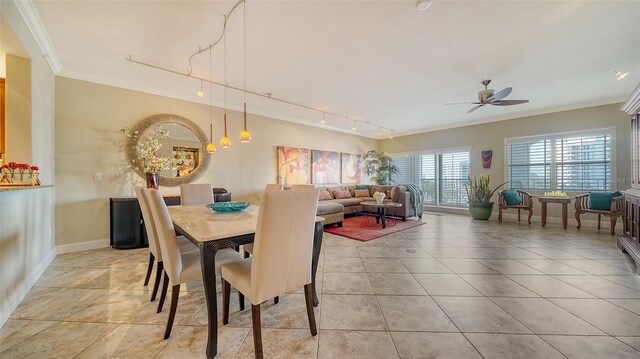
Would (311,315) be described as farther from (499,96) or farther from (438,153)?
(438,153)

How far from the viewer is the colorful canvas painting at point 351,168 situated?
24.5 feet

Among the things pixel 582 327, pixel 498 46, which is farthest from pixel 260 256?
pixel 498 46

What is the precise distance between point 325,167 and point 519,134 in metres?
5.00

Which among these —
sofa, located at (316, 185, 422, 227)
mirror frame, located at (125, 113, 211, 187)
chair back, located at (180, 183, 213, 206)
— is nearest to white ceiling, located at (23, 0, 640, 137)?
mirror frame, located at (125, 113, 211, 187)

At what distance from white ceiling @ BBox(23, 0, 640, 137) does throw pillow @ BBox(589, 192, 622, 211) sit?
1.91 m

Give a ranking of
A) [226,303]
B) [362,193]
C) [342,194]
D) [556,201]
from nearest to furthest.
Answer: [226,303]
[556,201]
[342,194]
[362,193]

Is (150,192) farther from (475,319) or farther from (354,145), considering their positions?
(354,145)

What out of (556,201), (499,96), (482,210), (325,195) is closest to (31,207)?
(325,195)

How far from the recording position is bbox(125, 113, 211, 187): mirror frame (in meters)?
3.81

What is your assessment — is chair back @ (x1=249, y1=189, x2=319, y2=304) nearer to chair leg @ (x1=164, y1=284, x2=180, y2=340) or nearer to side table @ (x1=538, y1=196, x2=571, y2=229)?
chair leg @ (x1=164, y1=284, x2=180, y2=340)

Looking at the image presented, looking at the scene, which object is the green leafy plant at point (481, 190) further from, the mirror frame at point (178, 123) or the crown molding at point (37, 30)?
the crown molding at point (37, 30)

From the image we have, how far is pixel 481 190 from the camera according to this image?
5949 mm

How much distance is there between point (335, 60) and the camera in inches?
122

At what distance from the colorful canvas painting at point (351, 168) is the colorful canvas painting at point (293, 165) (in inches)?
60.2
